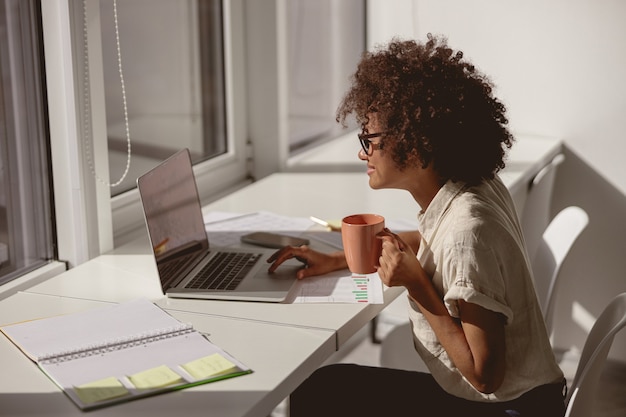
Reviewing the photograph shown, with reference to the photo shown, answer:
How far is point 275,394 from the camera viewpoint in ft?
4.13

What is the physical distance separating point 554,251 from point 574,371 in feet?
3.92

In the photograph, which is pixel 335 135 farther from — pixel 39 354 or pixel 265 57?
pixel 39 354

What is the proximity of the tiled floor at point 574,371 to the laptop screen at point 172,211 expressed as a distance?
92cm

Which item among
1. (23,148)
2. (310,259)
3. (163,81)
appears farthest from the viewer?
(163,81)

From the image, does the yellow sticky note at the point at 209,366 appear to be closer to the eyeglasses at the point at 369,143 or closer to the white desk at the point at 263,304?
the white desk at the point at 263,304

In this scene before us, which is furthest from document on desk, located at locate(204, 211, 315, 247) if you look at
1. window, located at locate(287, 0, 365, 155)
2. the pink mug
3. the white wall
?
the white wall

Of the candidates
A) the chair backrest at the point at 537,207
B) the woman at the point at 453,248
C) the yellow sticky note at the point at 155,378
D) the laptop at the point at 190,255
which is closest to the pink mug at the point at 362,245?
the woman at the point at 453,248

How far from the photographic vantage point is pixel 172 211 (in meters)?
1.78

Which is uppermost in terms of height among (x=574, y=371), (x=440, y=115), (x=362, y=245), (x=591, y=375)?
(x=440, y=115)

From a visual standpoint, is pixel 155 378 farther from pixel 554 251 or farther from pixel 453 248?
pixel 554 251

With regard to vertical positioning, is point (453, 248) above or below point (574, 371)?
above

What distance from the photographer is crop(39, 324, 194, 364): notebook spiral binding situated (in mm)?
1347

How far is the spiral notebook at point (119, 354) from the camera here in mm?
1242

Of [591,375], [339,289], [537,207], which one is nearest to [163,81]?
[339,289]
